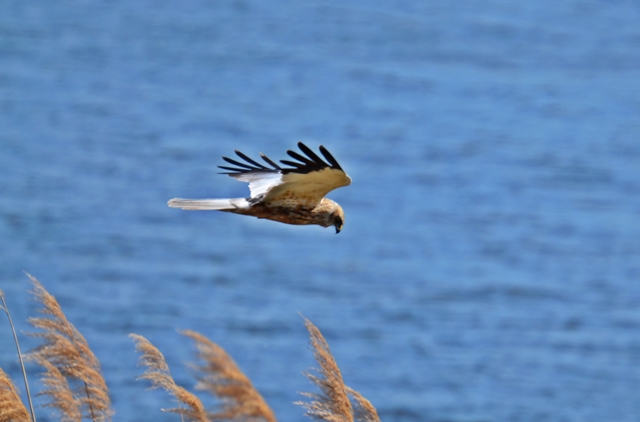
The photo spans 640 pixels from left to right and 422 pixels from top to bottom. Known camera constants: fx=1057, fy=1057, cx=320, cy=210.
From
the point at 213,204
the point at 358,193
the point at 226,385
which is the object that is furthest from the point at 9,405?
the point at 358,193

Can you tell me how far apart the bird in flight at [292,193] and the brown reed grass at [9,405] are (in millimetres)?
1163

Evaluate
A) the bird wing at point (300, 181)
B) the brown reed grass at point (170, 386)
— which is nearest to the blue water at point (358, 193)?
the bird wing at point (300, 181)

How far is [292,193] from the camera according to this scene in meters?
5.17

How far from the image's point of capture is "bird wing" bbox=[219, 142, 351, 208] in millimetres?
4887

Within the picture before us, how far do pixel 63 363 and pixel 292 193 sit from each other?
4.58 ft

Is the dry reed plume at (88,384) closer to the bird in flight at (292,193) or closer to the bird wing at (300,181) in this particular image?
the bird in flight at (292,193)

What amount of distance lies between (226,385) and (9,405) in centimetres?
105

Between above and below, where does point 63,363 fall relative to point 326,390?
below

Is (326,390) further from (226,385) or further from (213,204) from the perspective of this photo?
(213,204)

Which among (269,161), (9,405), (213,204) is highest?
(269,161)

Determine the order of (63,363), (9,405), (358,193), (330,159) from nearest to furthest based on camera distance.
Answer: (9,405) → (63,363) → (330,159) → (358,193)

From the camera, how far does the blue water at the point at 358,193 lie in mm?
19312

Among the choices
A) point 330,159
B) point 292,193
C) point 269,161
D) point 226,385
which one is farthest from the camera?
point 269,161

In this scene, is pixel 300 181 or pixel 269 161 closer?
pixel 300 181
